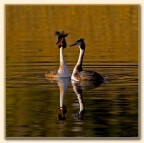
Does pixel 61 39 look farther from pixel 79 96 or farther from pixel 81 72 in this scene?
pixel 79 96

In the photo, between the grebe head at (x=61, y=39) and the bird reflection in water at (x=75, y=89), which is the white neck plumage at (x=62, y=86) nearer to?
the bird reflection in water at (x=75, y=89)

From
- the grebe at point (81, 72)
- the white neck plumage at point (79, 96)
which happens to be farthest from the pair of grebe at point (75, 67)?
the white neck plumage at point (79, 96)

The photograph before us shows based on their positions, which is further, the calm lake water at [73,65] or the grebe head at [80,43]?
the grebe head at [80,43]

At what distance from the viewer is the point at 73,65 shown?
20672 millimetres

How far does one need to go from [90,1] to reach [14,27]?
28.1 inches

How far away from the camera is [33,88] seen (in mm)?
20469

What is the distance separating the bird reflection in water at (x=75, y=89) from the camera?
66.7 feet

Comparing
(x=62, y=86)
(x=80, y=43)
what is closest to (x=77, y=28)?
(x=80, y=43)

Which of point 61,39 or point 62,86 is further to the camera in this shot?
point 62,86

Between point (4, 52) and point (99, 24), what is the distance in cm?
89

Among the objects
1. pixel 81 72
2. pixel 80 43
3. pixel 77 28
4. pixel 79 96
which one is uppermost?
pixel 77 28

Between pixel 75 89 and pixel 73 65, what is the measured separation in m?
0.23

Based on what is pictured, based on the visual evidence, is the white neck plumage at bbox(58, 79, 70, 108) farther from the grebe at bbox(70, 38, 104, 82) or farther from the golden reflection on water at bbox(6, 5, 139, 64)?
the golden reflection on water at bbox(6, 5, 139, 64)

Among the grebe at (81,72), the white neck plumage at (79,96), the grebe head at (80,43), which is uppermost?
the grebe head at (80,43)
